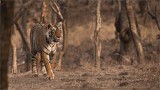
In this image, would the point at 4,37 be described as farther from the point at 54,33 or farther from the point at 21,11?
the point at 54,33

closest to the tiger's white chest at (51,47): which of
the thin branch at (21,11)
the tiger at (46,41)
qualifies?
the tiger at (46,41)

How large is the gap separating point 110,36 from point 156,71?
18169 millimetres

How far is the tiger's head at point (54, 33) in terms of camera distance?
870cm

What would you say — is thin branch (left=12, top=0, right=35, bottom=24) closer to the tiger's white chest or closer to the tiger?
the tiger

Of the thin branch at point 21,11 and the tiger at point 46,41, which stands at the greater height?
the thin branch at point 21,11

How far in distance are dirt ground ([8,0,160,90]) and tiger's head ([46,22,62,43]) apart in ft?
3.77

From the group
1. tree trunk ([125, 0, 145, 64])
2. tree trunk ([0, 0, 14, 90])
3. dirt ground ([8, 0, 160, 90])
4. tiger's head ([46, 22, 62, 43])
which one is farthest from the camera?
tree trunk ([125, 0, 145, 64])

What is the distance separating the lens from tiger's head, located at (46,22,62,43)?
343 inches

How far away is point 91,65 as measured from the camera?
42.4ft

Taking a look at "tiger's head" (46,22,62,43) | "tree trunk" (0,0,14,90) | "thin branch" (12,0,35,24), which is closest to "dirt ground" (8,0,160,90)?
"tiger's head" (46,22,62,43)

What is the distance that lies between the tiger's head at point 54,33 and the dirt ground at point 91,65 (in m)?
1.15

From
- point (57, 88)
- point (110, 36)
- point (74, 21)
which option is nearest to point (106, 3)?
point (74, 21)

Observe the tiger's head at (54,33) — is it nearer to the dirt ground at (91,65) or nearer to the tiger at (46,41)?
the tiger at (46,41)

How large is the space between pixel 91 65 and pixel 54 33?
4.50 metres
